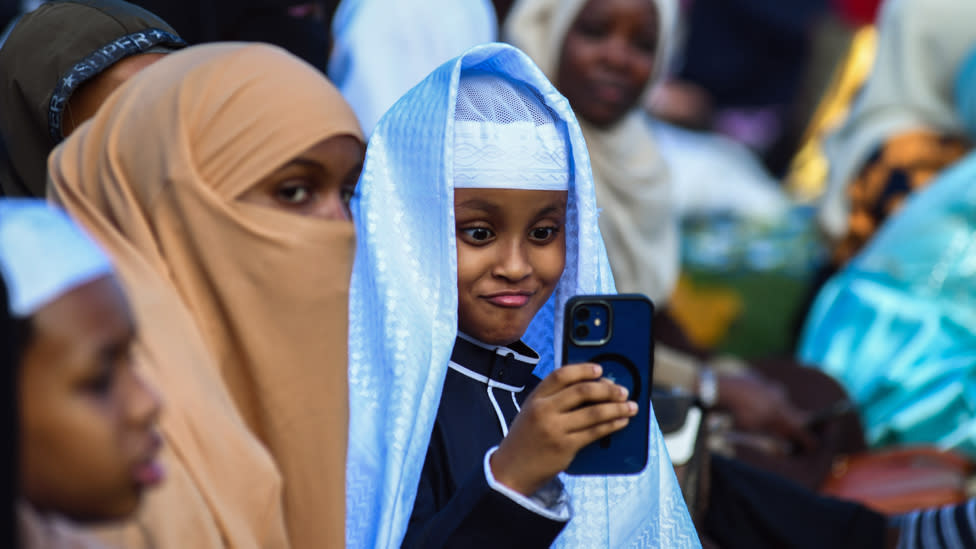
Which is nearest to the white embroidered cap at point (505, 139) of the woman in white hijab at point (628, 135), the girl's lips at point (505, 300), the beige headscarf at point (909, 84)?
the girl's lips at point (505, 300)

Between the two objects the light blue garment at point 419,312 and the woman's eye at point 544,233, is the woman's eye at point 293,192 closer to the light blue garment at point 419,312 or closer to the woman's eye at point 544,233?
the light blue garment at point 419,312

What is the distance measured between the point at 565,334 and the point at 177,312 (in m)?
0.59

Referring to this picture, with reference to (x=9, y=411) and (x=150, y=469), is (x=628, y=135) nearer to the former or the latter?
(x=150, y=469)

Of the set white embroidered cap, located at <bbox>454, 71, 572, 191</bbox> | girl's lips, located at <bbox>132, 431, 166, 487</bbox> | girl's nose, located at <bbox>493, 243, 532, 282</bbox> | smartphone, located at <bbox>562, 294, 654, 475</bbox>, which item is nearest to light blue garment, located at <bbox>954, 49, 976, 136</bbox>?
white embroidered cap, located at <bbox>454, 71, 572, 191</bbox>

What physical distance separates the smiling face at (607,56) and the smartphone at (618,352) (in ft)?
7.55

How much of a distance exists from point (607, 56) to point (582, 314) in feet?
7.75

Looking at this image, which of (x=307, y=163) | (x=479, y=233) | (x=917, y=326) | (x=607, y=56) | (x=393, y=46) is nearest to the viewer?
(x=307, y=163)

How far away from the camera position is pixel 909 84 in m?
5.12

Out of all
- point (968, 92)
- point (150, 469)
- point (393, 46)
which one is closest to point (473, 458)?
point (150, 469)

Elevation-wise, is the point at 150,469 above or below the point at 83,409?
below

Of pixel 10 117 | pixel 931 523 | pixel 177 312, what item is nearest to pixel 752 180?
pixel 931 523

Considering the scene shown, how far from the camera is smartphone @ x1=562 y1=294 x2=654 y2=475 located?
5.98 feet

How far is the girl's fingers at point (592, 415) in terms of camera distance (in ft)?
5.68

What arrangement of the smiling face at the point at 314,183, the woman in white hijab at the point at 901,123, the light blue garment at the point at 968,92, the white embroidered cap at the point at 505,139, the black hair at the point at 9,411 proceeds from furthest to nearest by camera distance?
the woman in white hijab at the point at 901,123 → the light blue garment at the point at 968,92 → the white embroidered cap at the point at 505,139 → the smiling face at the point at 314,183 → the black hair at the point at 9,411
